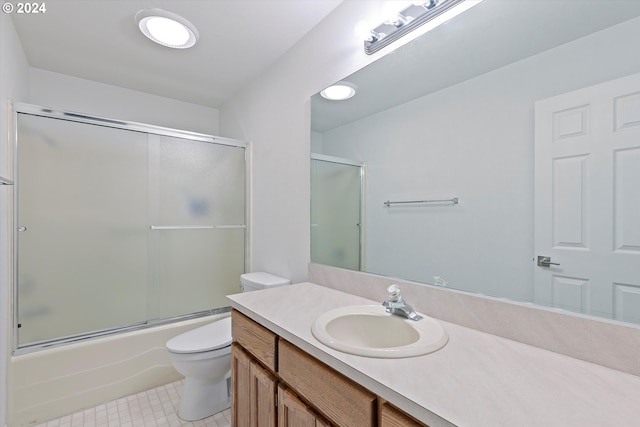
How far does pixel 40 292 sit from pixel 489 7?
2730 millimetres

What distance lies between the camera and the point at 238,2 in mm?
1619

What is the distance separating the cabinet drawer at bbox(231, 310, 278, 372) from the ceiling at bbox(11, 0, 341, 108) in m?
1.68

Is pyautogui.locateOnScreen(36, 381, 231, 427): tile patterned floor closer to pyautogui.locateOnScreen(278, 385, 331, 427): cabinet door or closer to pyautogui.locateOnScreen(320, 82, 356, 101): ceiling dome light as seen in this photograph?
pyautogui.locateOnScreen(278, 385, 331, 427): cabinet door

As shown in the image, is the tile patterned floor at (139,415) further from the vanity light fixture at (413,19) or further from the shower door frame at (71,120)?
the vanity light fixture at (413,19)

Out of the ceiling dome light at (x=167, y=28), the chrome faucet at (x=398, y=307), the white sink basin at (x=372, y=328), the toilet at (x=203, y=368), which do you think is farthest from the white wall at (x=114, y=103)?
the chrome faucet at (x=398, y=307)

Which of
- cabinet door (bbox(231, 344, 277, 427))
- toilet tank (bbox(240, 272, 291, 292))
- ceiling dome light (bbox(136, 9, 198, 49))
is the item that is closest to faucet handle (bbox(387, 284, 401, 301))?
cabinet door (bbox(231, 344, 277, 427))

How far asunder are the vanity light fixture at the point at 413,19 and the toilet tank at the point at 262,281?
4.81ft

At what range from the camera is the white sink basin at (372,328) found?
38.6 inches

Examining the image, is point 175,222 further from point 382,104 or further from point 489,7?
point 489,7

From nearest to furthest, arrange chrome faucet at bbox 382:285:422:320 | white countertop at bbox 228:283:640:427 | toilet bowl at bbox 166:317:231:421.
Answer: white countertop at bbox 228:283:640:427 → chrome faucet at bbox 382:285:422:320 → toilet bowl at bbox 166:317:231:421

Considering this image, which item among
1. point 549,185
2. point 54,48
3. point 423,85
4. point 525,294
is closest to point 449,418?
point 525,294

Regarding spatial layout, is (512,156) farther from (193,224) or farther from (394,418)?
(193,224)

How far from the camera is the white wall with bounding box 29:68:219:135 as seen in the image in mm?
2318

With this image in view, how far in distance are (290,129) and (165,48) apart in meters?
1.03
